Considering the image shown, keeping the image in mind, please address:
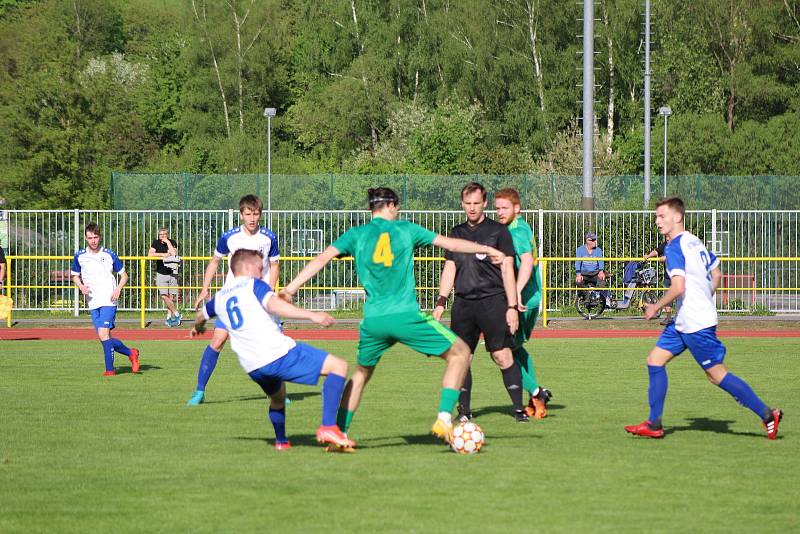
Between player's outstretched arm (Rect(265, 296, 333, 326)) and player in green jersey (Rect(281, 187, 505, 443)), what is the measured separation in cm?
28

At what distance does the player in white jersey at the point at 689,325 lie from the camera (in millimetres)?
10188

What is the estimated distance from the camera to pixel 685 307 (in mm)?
10211

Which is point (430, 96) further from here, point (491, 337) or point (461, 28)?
point (491, 337)

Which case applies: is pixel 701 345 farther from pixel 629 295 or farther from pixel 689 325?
pixel 629 295

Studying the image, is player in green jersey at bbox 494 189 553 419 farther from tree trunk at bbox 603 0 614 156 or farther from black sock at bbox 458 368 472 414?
tree trunk at bbox 603 0 614 156

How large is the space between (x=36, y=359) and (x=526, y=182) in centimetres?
2064

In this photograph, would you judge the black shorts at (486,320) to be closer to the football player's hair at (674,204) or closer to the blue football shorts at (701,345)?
the blue football shorts at (701,345)

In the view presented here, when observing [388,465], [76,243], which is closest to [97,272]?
[388,465]

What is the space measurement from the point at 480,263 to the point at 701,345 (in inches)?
78.2

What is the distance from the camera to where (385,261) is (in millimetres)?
9453

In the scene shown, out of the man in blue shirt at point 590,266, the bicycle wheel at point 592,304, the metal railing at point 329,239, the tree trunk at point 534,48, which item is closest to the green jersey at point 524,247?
the man in blue shirt at point 590,266

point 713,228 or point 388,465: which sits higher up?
point 713,228

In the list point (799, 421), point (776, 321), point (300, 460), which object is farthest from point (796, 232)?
point (300, 460)

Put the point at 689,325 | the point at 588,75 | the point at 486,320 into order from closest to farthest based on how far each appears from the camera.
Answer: the point at 689,325 → the point at 486,320 → the point at 588,75
